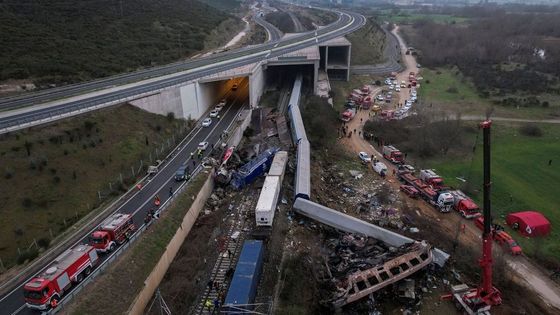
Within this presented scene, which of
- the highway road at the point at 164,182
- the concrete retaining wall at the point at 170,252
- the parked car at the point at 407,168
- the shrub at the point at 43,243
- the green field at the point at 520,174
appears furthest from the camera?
the parked car at the point at 407,168

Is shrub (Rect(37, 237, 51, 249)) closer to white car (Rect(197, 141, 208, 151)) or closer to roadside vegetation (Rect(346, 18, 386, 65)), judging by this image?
white car (Rect(197, 141, 208, 151))

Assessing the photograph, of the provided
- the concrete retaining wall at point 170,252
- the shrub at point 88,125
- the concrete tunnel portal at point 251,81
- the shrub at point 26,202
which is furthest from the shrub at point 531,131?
the shrub at point 26,202

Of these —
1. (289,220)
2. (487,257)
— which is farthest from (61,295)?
(487,257)

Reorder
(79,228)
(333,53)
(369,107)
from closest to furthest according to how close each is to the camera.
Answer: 1. (79,228)
2. (369,107)
3. (333,53)

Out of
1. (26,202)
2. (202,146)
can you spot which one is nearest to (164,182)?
(202,146)

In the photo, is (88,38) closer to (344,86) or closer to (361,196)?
(344,86)

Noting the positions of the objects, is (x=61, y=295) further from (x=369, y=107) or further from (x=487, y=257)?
(x=369, y=107)

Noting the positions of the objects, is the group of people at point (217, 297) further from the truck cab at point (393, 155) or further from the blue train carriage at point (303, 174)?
the truck cab at point (393, 155)
